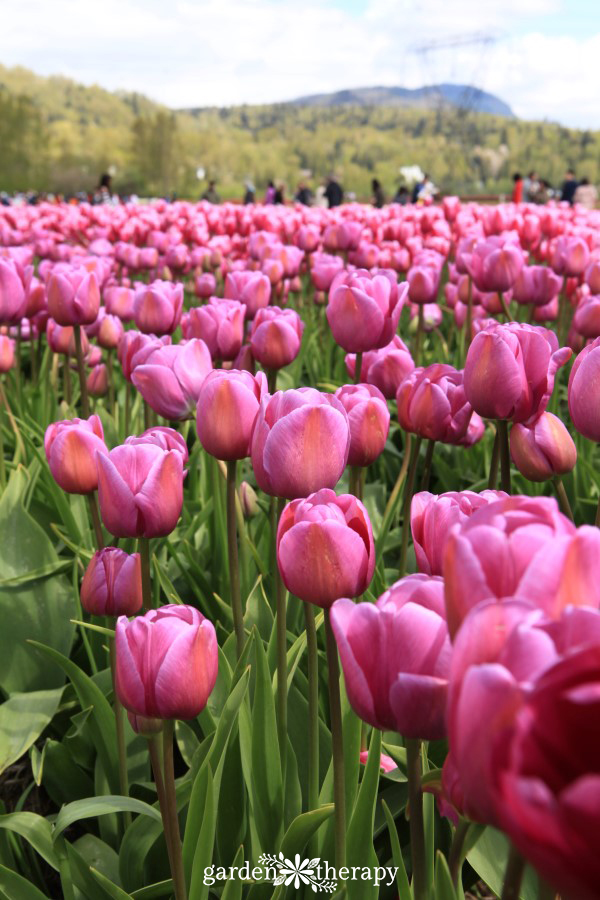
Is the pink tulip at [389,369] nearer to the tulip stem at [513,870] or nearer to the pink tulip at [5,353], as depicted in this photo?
the pink tulip at [5,353]

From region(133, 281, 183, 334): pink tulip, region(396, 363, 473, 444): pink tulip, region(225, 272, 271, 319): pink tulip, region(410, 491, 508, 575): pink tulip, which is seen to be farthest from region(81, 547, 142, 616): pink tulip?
region(225, 272, 271, 319): pink tulip

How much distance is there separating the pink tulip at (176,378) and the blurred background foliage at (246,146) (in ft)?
73.3

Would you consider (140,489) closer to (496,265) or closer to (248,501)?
(248,501)

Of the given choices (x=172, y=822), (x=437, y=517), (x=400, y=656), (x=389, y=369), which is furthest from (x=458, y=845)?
(x=389, y=369)

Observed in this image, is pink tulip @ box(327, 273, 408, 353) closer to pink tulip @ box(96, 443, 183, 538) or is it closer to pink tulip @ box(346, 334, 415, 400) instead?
pink tulip @ box(346, 334, 415, 400)

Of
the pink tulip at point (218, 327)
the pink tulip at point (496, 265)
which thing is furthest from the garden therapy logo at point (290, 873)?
the pink tulip at point (496, 265)

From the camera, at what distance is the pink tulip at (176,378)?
200 cm

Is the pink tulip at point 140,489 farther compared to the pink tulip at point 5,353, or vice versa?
the pink tulip at point 5,353

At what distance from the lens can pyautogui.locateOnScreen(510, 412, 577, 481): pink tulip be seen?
5.39ft

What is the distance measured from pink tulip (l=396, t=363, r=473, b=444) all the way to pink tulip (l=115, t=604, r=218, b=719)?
92 cm

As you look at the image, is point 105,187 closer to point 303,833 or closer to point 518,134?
point 303,833

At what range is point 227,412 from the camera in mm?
1516

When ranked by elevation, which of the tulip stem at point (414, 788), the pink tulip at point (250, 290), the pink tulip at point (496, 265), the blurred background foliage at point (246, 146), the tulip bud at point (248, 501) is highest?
the blurred background foliage at point (246, 146)

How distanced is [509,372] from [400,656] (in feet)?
2.82
